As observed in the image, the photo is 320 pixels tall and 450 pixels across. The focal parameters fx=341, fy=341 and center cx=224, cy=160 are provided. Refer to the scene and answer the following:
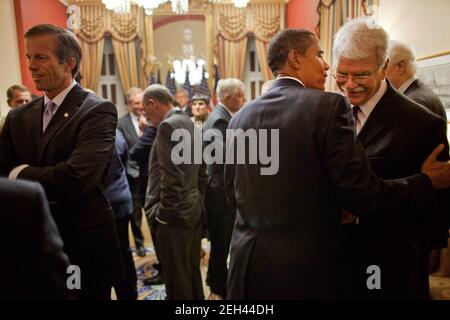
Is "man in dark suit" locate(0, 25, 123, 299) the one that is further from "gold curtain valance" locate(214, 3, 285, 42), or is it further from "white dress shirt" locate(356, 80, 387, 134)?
"gold curtain valance" locate(214, 3, 285, 42)

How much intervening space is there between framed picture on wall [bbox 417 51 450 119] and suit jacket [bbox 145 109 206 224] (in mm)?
1503

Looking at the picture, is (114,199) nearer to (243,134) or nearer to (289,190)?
(243,134)

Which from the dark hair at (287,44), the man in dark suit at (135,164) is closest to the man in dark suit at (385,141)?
the dark hair at (287,44)

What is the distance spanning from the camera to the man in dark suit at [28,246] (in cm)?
54

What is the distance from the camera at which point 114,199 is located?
1966 millimetres

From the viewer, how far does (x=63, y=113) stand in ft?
3.65

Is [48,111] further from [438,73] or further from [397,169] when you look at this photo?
[438,73]

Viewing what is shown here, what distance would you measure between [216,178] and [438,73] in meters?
1.52

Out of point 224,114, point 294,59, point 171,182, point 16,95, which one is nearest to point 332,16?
point 224,114

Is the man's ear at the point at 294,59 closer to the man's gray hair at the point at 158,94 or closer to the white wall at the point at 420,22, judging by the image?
the man's gray hair at the point at 158,94

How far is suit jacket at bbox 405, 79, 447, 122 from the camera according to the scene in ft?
5.09

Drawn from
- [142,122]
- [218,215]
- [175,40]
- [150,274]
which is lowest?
[150,274]

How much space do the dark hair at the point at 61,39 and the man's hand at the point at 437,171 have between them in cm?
115

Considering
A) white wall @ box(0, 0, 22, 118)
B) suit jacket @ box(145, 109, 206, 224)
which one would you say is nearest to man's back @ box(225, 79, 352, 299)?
suit jacket @ box(145, 109, 206, 224)
